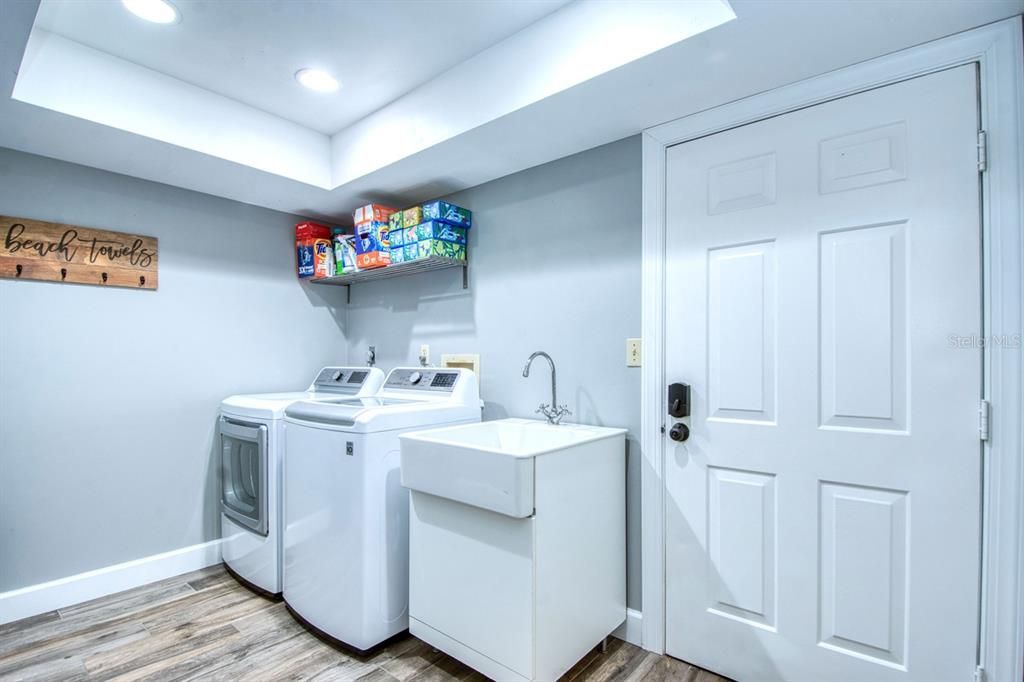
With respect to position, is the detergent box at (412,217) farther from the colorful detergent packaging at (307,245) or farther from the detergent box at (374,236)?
the colorful detergent packaging at (307,245)

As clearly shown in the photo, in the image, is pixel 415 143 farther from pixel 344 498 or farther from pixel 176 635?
pixel 176 635

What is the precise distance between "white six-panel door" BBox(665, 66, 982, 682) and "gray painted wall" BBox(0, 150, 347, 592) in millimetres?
2498

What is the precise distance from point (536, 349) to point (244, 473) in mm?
1642

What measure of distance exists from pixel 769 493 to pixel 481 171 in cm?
190

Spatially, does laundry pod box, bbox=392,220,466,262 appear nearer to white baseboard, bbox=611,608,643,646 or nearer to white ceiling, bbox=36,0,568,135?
white ceiling, bbox=36,0,568,135

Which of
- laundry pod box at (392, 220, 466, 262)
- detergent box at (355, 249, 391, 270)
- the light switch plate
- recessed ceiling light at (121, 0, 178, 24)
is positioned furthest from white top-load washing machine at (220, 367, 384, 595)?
recessed ceiling light at (121, 0, 178, 24)

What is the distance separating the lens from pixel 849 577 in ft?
5.05

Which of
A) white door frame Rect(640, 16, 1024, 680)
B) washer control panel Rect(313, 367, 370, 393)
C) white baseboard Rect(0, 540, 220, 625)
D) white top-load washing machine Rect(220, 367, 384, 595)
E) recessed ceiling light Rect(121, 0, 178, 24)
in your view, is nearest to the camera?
white door frame Rect(640, 16, 1024, 680)

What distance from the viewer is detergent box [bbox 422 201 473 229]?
2.50 m

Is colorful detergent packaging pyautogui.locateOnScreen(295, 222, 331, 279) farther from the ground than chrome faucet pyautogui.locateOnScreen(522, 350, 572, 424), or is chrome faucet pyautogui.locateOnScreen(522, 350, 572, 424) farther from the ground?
colorful detergent packaging pyautogui.locateOnScreen(295, 222, 331, 279)

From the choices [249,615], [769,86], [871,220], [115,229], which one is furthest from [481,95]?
[249,615]

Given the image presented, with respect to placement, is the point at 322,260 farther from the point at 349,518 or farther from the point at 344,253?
the point at 349,518

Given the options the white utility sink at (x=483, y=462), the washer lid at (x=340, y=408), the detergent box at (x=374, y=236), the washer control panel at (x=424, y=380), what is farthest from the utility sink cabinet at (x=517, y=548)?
the detergent box at (x=374, y=236)

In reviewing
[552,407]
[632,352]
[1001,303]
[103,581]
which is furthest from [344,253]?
[1001,303]
